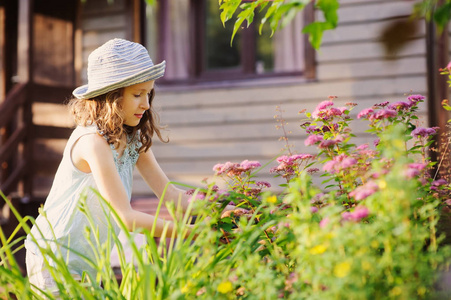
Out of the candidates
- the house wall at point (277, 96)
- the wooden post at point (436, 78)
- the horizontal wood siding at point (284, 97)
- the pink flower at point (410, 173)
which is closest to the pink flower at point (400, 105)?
the pink flower at point (410, 173)

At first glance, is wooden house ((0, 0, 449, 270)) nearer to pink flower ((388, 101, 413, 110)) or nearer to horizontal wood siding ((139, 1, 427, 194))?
horizontal wood siding ((139, 1, 427, 194))

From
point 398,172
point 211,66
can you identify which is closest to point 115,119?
point 398,172

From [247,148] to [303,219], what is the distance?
15.9 feet

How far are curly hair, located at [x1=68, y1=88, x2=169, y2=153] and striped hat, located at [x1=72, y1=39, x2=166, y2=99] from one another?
0.05 meters

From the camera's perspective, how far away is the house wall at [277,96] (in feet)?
20.0

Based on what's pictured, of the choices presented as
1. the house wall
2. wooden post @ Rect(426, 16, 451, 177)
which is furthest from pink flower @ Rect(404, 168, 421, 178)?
the house wall

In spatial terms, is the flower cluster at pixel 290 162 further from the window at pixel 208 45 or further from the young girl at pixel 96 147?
the window at pixel 208 45

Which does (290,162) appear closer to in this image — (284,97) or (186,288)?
(186,288)

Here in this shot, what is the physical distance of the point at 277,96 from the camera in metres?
6.45

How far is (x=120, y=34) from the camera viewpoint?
7.23 metres

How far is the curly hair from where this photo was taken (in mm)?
2514

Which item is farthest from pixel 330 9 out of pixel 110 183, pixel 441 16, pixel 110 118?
pixel 110 118

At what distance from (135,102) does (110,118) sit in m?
0.13

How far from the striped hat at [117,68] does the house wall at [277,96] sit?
3.26 metres
